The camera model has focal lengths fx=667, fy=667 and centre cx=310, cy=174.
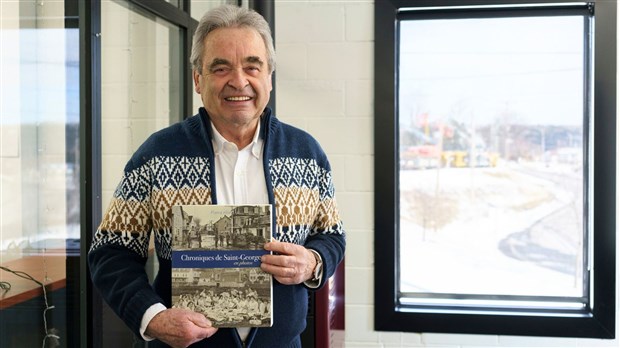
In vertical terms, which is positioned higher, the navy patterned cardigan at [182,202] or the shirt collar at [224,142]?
the shirt collar at [224,142]

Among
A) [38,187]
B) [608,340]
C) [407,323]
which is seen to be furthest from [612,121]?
[38,187]

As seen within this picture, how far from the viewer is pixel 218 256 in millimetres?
1372

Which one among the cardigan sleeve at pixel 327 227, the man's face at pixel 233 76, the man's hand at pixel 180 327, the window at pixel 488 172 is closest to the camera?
the man's hand at pixel 180 327

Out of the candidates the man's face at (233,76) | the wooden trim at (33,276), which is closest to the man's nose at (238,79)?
the man's face at (233,76)

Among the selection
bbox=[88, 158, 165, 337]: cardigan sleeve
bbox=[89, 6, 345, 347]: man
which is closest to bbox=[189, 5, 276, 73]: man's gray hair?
bbox=[89, 6, 345, 347]: man

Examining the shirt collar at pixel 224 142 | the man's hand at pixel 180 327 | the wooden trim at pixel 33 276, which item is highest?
the shirt collar at pixel 224 142

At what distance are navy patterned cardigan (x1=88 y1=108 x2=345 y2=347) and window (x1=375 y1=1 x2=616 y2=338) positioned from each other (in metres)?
1.68

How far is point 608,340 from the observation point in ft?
10.2

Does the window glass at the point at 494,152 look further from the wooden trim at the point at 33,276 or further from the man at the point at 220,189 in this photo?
the wooden trim at the point at 33,276

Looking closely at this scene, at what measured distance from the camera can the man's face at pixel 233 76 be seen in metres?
1.44

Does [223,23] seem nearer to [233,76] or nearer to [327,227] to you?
[233,76]

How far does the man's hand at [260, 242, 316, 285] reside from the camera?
138 centimetres

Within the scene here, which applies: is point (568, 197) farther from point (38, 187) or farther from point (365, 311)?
point (38, 187)

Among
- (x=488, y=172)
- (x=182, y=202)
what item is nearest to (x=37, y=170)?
(x=182, y=202)
